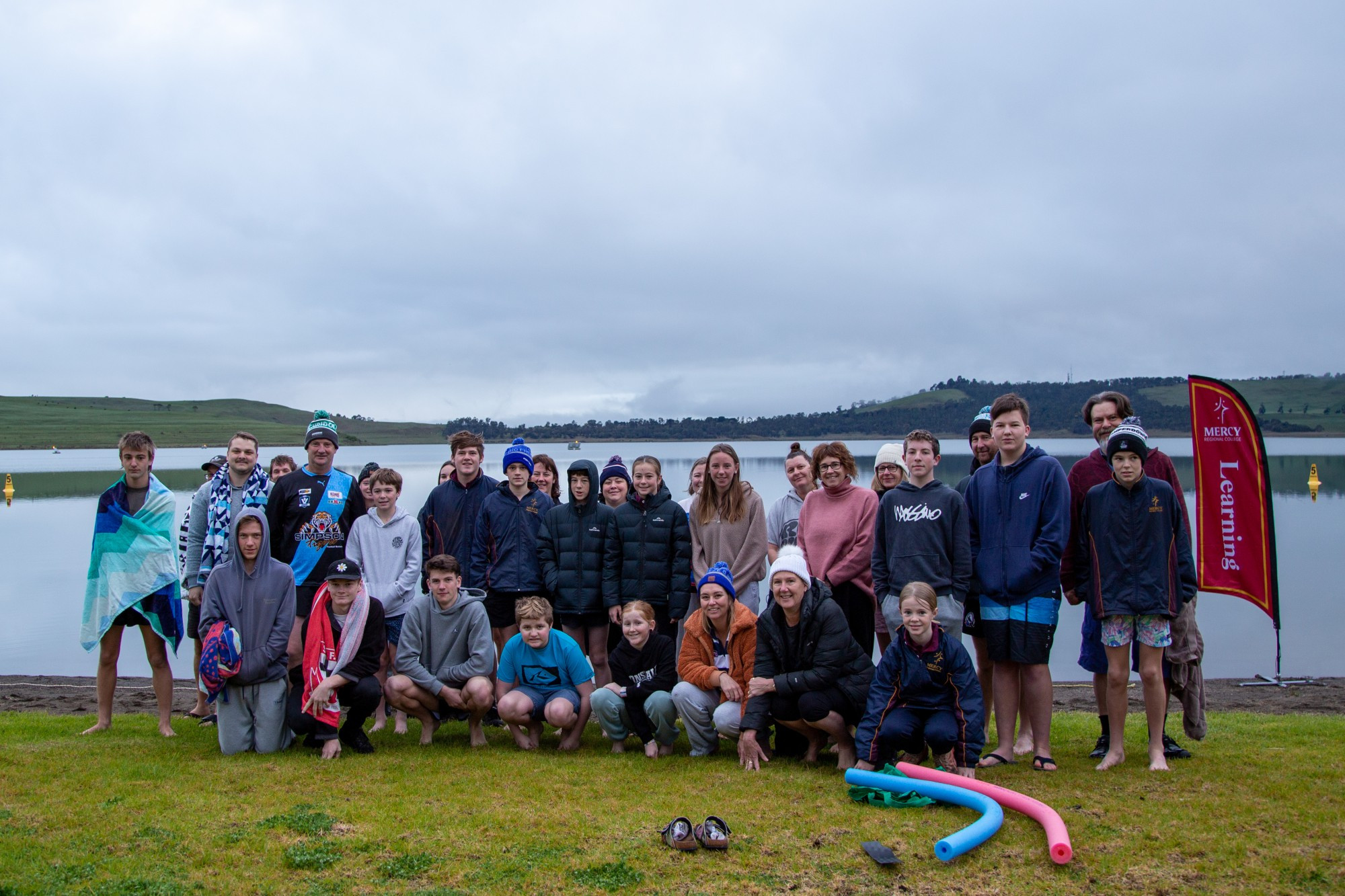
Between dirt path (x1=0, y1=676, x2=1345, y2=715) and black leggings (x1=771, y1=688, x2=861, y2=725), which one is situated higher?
black leggings (x1=771, y1=688, x2=861, y2=725)

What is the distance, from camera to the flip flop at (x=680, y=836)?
4402 millimetres

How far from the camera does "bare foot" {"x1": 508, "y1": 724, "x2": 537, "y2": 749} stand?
21.2 feet

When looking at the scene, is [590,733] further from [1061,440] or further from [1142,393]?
[1142,393]

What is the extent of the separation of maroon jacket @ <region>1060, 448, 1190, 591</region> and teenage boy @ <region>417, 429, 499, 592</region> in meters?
4.38

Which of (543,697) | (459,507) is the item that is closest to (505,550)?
(459,507)

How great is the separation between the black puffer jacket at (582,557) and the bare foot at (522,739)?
1028mm

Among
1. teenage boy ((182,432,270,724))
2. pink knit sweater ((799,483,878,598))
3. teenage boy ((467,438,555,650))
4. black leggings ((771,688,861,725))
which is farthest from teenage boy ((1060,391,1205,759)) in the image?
teenage boy ((182,432,270,724))

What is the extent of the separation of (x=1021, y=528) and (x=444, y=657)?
4.05 m

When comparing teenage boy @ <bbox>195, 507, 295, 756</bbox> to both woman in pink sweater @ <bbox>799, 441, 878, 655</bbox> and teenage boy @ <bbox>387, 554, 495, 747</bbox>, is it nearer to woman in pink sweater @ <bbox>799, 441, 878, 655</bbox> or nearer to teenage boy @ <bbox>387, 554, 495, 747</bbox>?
teenage boy @ <bbox>387, 554, 495, 747</bbox>

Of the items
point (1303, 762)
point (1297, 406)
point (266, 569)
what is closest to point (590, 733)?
point (266, 569)

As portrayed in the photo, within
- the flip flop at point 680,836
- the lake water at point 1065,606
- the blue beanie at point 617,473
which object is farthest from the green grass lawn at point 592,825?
the lake water at point 1065,606

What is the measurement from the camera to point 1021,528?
228 inches

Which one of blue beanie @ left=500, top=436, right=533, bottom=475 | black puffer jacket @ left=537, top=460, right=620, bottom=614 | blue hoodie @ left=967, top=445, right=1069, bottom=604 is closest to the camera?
blue hoodie @ left=967, top=445, right=1069, bottom=604

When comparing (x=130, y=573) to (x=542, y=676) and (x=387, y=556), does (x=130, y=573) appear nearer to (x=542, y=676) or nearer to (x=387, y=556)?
(x=387, y=556)
